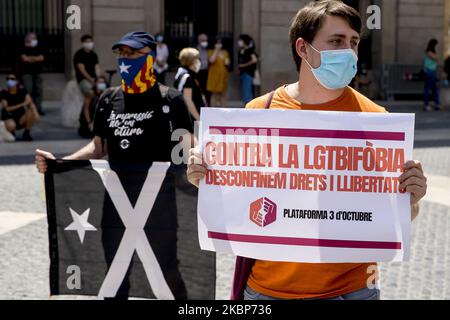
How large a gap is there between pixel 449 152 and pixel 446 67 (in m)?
9.34

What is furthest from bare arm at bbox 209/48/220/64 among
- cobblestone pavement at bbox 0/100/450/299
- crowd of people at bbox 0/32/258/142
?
cobblestone pavement at bbox 0/100/450/299

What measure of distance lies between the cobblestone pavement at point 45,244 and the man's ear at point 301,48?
124 inches

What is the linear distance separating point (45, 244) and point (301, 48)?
4948 mm

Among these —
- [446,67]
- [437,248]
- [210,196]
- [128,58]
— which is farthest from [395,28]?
[210,196]

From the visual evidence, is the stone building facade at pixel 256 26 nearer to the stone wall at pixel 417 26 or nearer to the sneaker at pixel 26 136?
the stone wall at pixel 417 26

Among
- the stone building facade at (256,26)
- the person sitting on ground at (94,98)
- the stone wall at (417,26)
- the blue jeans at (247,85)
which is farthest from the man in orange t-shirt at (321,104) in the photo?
the stone wall at (417,26)

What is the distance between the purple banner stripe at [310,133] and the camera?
3029 millimetres

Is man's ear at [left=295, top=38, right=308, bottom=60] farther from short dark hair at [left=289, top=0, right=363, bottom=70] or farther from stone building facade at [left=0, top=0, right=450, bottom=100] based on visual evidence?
stone building facade at [left=0, top=0, right=450, bottom=100]

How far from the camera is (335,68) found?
9.83 ft

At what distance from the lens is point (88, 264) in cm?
480

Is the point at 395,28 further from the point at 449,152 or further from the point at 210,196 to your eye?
the point at 210,196

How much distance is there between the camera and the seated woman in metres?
14.7

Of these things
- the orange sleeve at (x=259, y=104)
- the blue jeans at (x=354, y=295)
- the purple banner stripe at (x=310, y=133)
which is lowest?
the blue jeans at (x=354, y=295)

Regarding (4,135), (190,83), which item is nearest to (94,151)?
(190,83)
